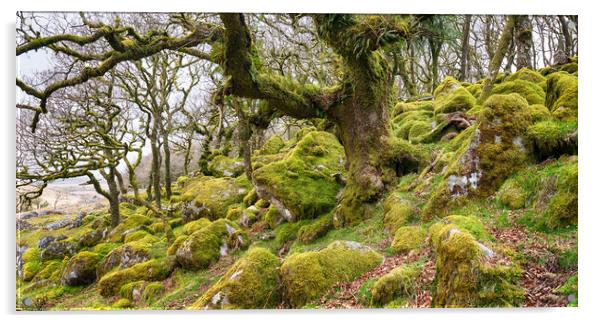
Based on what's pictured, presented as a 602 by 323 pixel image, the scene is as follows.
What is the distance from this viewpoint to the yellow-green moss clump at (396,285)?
4.72 metres

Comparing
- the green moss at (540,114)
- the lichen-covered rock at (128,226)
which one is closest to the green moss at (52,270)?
the lichen-covered rock at (128,226)

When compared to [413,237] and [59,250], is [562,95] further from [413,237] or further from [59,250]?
[59,250]

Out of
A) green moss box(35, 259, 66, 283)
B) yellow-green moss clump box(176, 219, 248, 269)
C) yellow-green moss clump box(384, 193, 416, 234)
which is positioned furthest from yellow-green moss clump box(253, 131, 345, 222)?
green moss box(35, 259, 66, 283)

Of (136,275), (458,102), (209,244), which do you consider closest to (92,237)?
(136,275)

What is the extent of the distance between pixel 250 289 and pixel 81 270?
20.0ft

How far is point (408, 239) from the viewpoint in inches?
228

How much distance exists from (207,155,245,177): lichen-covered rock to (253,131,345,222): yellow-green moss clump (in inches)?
192

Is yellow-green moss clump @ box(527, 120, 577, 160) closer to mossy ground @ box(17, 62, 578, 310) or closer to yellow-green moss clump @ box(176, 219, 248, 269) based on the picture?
mossy ground @ box(17, 62, 578, 310)

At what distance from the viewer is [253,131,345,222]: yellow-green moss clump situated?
8859 mm

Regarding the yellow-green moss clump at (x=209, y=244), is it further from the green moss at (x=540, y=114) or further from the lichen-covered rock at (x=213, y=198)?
the green moss at (x=540, y=114)

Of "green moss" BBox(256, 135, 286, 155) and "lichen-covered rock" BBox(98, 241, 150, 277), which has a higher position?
"green moss" BBox(256, 135, 286, 155)

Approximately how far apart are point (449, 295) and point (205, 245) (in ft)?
18.1
